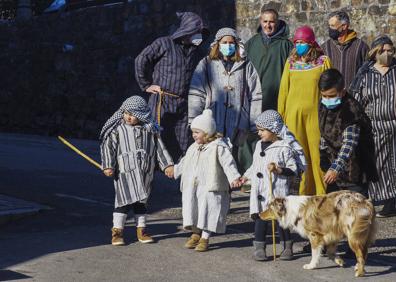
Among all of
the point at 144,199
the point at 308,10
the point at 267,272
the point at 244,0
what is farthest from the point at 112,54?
the point at 267,272

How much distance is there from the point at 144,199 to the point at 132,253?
54cm

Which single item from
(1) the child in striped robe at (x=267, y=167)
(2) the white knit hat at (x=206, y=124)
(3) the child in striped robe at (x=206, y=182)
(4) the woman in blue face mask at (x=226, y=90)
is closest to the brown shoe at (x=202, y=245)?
(3) the child in striped robe at (x=206, y=182)

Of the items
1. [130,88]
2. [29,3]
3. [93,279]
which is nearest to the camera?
[93,279]

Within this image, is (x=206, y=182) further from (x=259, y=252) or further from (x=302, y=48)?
(x=302, y=48)

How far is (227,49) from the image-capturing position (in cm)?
986

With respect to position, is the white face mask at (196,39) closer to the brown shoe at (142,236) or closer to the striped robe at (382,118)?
the striped robe at (382,118)

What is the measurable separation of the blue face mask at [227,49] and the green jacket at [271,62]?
84 centimetres

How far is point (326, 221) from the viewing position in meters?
8.34

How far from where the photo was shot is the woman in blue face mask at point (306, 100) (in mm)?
9695

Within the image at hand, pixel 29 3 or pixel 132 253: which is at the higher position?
pixel 29 3

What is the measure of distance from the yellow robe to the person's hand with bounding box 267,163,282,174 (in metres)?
1.08

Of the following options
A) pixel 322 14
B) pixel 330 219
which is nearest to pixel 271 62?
pixel 330 219

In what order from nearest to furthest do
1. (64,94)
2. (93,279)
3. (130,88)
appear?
(93,279), (130,88), (64,94)

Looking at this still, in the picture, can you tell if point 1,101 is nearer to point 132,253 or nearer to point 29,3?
point 29,3
